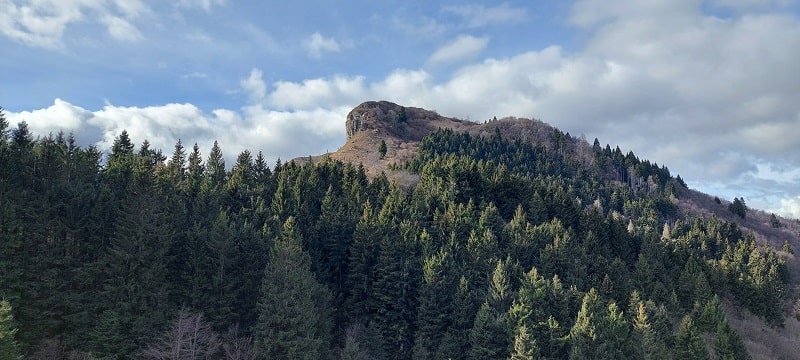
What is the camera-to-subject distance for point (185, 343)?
37781mm

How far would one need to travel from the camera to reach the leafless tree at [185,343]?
3572cm

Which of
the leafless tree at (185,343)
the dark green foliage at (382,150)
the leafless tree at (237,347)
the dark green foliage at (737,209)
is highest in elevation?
the dark green foliage at (382,150)

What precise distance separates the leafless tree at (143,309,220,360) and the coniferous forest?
0.86 ft

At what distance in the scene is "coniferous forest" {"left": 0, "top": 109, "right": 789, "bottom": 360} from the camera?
41125mm

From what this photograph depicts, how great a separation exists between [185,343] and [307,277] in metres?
10.8

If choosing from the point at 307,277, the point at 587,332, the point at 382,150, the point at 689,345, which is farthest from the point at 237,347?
the point at 382,150

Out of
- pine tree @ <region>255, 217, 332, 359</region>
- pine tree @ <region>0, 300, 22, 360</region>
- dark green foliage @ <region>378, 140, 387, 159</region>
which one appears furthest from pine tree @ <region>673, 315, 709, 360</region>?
dark green foliage @ <region>378, 140, 387, 159</region>

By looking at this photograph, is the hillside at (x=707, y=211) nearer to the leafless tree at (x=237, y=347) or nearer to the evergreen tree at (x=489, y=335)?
the evergreen tree at (x=489, y=335)

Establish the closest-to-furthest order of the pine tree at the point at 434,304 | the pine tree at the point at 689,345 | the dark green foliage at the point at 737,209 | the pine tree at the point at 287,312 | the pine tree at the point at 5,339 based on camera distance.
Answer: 1. the pine tree at the point at 5,339
2. the pine tree at the point at 287,312
3. the pine tree at the point at 689,345
4. the pine tree at the point at 434,304
5. the dark green foliage at the point at 737,209

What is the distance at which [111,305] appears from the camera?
40.9m

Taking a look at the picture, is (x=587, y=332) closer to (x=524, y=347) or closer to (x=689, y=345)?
(x=524, y=347)

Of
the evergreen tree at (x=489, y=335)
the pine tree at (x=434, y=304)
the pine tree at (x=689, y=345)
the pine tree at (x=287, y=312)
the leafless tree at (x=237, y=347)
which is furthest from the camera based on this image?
the pine tree at (x=434, y=304)

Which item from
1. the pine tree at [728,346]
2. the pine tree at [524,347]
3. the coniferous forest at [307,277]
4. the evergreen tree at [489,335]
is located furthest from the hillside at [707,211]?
the evergreen tree at [489,335]

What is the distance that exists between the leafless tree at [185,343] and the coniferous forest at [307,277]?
10.3 inches
